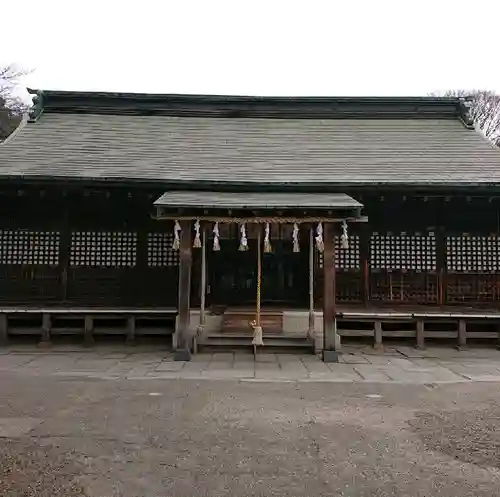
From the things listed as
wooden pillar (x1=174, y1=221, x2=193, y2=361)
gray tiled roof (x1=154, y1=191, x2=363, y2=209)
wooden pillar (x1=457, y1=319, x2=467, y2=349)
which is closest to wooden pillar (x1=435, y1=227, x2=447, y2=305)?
wooden pillar (x1=457, y1=319, x2=467, y2=349)

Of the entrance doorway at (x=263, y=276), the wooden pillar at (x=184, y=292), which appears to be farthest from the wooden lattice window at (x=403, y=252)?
the wooden pillar at (x=184, y=292)

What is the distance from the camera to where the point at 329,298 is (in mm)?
9211

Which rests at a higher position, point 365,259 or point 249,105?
point 249,105

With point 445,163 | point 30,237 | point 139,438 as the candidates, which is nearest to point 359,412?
point 139,438

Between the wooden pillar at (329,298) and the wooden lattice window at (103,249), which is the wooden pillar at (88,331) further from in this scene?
the wooden pillar at (329,298)

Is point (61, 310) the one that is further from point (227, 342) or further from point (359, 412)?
point (359, 412)

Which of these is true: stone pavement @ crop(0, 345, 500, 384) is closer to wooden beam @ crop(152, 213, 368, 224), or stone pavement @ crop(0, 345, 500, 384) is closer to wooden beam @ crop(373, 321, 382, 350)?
wooden beam @ crop(373, 321, 382, 350)

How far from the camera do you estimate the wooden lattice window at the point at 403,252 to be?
11.3m

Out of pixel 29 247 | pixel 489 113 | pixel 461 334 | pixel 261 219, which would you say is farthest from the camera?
pixel 489 113

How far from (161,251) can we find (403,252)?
240 inches

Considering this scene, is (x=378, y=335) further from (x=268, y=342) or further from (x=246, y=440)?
(x=246, y=440)

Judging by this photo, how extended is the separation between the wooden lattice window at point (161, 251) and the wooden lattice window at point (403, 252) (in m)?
5.05

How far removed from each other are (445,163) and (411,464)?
937cm

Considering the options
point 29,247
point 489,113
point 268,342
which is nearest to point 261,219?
point 268,342
